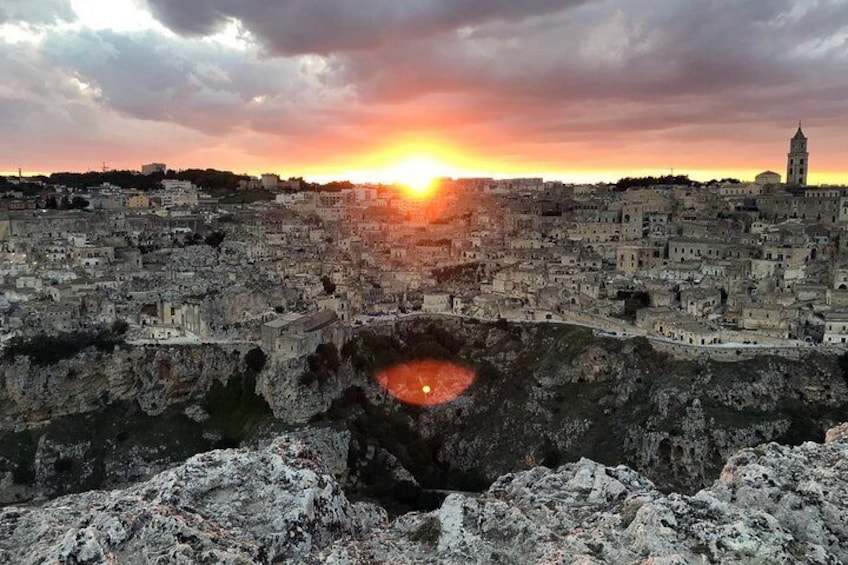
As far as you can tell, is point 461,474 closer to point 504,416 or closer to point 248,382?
point 504,416

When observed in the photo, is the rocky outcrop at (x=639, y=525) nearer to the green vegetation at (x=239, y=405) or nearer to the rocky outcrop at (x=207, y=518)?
the rocky outcrop at (x=207, y=518)

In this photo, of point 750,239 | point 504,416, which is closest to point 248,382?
point 504,416

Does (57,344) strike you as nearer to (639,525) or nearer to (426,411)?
(426,411)

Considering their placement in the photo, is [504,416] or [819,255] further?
[819,255]

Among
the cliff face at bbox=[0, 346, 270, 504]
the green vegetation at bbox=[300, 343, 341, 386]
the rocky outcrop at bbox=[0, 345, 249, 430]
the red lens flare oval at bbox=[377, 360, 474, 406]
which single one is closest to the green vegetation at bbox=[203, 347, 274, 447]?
the cliff face at bbox=[0, 346, 270, 504]

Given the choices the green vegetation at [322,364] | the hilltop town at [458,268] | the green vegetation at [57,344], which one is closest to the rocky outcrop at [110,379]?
the green vegetation at [57,344]

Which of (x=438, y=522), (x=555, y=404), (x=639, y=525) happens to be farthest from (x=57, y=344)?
(x=639, y=525)
